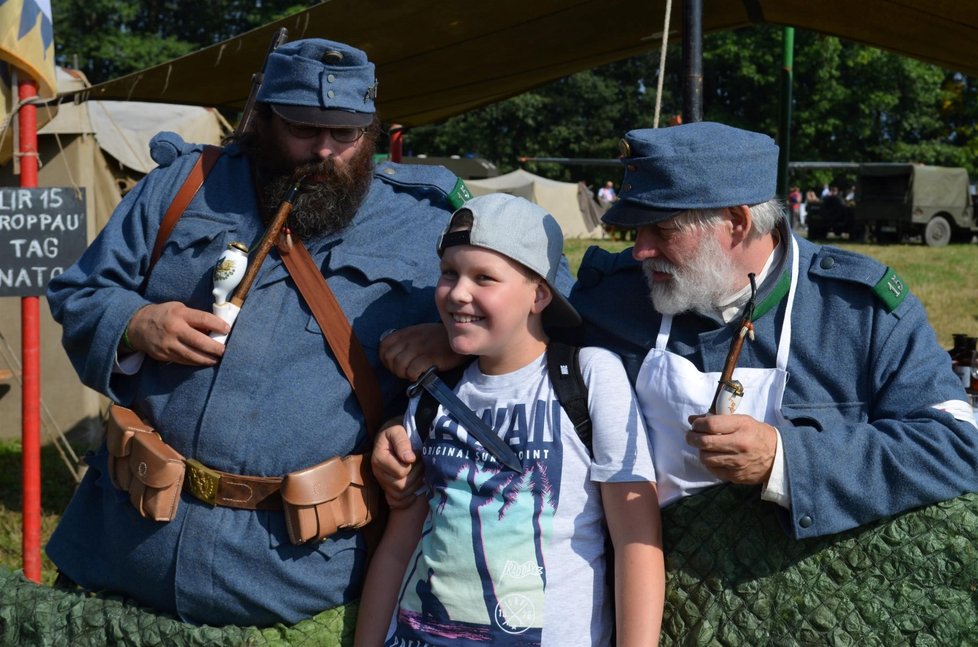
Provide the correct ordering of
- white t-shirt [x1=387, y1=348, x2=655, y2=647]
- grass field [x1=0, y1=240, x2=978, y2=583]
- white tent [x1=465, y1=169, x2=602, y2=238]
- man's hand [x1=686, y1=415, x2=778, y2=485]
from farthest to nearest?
1. white tent [x1=465, y1=169, x2=602, y2=238]
2. grass field [x1=0, y1=240, x2=978, y2=583]
3. white t-shirt [x1=387, y1=348, x2=655, y2=647]
4. man's hand [x1=686, y1=415, x2=778, y2=485]

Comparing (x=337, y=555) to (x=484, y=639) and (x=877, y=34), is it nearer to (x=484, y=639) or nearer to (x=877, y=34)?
(x=484, y=639)

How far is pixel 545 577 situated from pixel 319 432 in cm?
67

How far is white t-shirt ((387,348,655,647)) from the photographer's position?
2.07m

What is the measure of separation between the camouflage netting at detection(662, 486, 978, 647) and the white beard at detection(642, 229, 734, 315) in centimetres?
41

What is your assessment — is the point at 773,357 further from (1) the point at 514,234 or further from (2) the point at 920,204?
(2) the point at 920,204

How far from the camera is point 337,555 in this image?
7.95 feet

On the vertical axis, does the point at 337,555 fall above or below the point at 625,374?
below

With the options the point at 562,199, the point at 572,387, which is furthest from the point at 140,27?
the point at 572,387

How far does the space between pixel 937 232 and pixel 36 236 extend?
21797mm

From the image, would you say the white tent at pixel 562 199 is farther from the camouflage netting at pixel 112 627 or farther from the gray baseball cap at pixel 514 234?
the gray baseball cap at pixel 514 234

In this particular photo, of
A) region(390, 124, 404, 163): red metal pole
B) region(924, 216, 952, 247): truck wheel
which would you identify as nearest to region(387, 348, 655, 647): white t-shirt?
region(390, 124, 404, 163): red metal pole

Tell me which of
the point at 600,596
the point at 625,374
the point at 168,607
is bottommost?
the point at 168,607

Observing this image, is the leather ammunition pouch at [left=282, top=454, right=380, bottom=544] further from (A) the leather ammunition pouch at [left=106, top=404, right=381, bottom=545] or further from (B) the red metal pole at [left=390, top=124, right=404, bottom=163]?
(B) the red metal pole at [left=390, top=124, right=404, bottom=163]

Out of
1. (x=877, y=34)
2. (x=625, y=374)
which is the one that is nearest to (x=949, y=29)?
(x=877, y=34)
